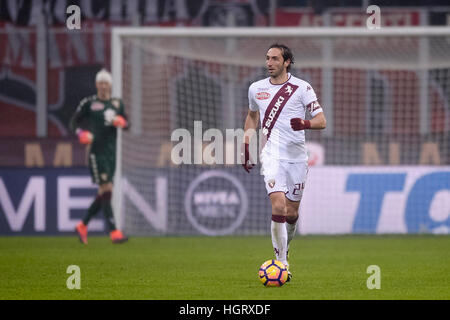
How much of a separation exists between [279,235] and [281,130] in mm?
868

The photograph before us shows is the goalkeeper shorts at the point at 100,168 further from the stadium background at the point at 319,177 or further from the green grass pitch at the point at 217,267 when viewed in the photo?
the stadium background at the point at 319,177

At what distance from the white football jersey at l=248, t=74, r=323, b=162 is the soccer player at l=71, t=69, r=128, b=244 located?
173 inches

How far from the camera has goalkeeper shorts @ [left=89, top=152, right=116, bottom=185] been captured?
12516mm

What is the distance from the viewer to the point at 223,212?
14266 mm

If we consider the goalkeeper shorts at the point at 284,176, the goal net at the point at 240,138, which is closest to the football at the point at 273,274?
the goalkeeper shorts at the point at 284,176

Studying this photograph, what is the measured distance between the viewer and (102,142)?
1265 centimetres

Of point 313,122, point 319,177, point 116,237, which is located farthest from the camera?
point 319,177

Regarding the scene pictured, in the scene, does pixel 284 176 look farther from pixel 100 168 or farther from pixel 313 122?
pixel 100 168

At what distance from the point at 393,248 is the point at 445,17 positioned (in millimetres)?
8233

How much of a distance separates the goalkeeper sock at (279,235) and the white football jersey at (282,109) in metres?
0.54

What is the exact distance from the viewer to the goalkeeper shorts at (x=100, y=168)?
493 inches

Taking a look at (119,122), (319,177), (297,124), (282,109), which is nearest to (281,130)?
(282,109)
